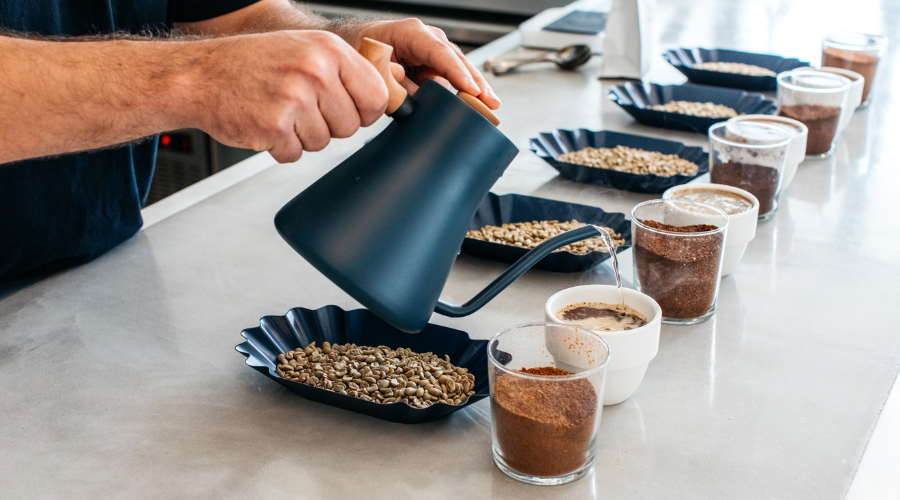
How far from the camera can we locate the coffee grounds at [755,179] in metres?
1.36

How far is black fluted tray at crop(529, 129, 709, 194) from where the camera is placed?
1.47 m

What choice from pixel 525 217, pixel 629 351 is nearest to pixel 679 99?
pixel 525 217

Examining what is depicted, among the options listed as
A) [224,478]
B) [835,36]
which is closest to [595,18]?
[835,36]

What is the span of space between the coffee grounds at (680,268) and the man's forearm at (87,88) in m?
0.60

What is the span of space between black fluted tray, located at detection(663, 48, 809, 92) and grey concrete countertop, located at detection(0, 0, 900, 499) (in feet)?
2.14

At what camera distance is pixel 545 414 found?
2.42 ft

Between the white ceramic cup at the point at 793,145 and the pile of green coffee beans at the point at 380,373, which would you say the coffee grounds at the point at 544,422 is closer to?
the pile of green coffee beans at the point at 380,373

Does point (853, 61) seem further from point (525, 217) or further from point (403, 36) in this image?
point (403, 36)

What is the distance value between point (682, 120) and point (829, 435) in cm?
108

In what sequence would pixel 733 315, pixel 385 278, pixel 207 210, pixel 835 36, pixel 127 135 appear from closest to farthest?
pixel 385 278, pixel 127 135, pixel 733 315, pixel 207 210, pixel 835 36

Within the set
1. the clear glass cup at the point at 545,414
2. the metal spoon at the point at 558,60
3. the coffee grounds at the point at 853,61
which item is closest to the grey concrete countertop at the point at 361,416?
the clear glass cup at the point at 545,414

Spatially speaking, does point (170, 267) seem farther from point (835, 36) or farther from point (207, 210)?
point (835, 36)

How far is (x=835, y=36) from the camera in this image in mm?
2021

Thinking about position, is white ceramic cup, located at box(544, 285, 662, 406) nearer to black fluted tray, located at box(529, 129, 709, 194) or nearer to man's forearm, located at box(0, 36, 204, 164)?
man's forearm, located at box(0, 36, 204, 164)
